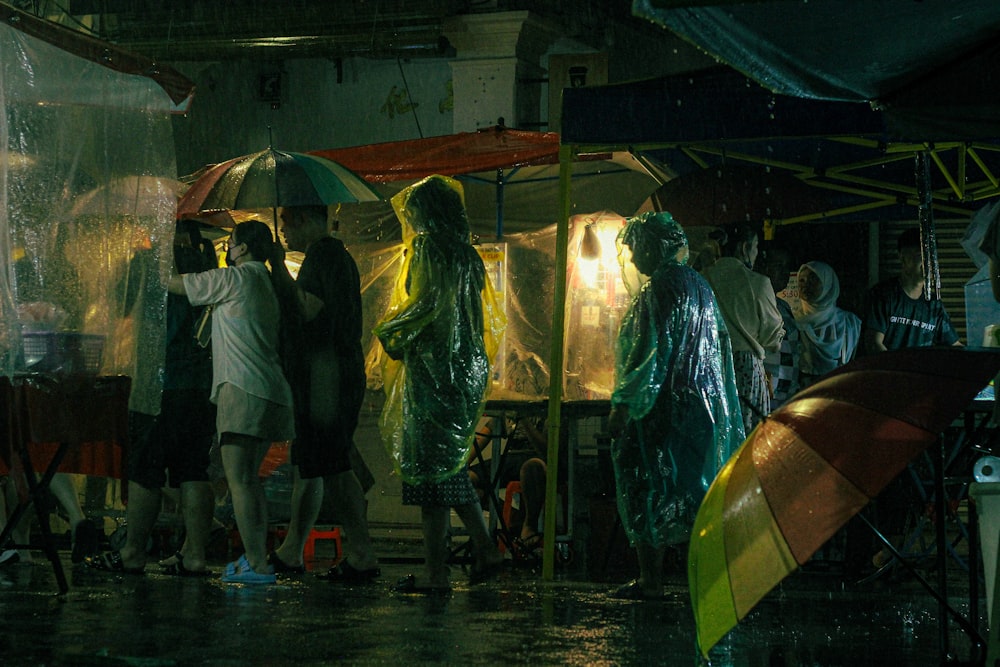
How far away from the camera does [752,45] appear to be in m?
5.05

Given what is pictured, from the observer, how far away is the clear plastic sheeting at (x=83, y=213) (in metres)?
7.41

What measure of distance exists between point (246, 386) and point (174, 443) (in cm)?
100

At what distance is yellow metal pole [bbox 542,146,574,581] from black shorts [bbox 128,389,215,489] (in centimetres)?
217

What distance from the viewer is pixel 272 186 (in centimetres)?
862

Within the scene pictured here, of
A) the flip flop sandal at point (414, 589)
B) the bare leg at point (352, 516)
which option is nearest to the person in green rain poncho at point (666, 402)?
the flip flop sandal at point (414, 589)

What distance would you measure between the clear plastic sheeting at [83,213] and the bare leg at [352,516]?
1.20 meters

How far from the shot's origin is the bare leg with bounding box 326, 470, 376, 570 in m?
8.62

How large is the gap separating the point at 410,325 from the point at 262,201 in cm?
135

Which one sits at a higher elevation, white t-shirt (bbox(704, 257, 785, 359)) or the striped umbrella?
the striped umbrella

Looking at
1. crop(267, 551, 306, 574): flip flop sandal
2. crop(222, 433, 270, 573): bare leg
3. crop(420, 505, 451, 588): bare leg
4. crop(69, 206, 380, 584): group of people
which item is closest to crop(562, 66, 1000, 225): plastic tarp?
crop(69, 206, 380, 584): group of people

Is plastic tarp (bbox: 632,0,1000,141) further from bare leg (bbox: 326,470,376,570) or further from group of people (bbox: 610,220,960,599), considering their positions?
bare leg (bbox: 326,470,376,570)

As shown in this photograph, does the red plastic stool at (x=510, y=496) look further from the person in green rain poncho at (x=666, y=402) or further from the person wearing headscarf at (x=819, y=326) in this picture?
the person in green rain poncho at (x=666, y=402)

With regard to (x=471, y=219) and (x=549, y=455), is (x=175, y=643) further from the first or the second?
(x=471, y=219)

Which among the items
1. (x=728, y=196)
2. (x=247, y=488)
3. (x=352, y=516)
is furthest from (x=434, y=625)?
(x=728, y=196)
